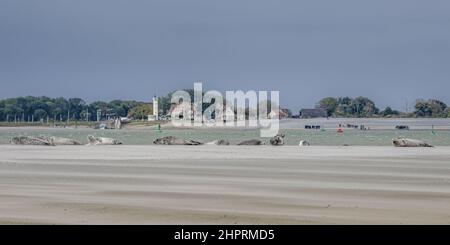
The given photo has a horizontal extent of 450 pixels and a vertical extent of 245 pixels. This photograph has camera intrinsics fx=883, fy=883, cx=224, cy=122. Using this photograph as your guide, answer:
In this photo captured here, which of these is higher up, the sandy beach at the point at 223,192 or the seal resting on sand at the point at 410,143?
the seal resting on sand at the point at 410,143

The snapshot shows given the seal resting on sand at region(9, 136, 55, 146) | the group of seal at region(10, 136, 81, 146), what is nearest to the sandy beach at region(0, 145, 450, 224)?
the seal resting on sand at region(9, 136, 55, 146)

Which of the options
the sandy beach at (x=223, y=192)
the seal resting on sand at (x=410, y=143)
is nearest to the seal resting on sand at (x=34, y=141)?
the seal resting on sand at (x=410, y=143)

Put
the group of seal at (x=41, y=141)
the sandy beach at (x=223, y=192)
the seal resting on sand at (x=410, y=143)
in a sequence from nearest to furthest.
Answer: the sandy beach at (x=223, y=192)
the seal resting on sand at (x=410, y=143)
the group of seal at (x=41, y=141)

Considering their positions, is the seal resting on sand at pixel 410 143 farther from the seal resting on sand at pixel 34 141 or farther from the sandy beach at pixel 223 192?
the seal resting on sand at pixel 34 141

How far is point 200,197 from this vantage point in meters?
16.7

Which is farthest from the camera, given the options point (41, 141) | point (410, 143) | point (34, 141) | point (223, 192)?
point (34, 141)

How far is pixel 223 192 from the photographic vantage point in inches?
698

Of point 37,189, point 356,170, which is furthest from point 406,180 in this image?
point 37,189

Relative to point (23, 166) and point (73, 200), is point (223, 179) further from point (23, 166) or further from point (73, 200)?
point (23, 166)

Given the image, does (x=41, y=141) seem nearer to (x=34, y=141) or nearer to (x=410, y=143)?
(x=34, y=141)

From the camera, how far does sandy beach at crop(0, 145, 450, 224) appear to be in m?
13.6

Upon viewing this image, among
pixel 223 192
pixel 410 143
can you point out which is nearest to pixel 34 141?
pixel 410 143

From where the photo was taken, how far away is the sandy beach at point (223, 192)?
537 inches
